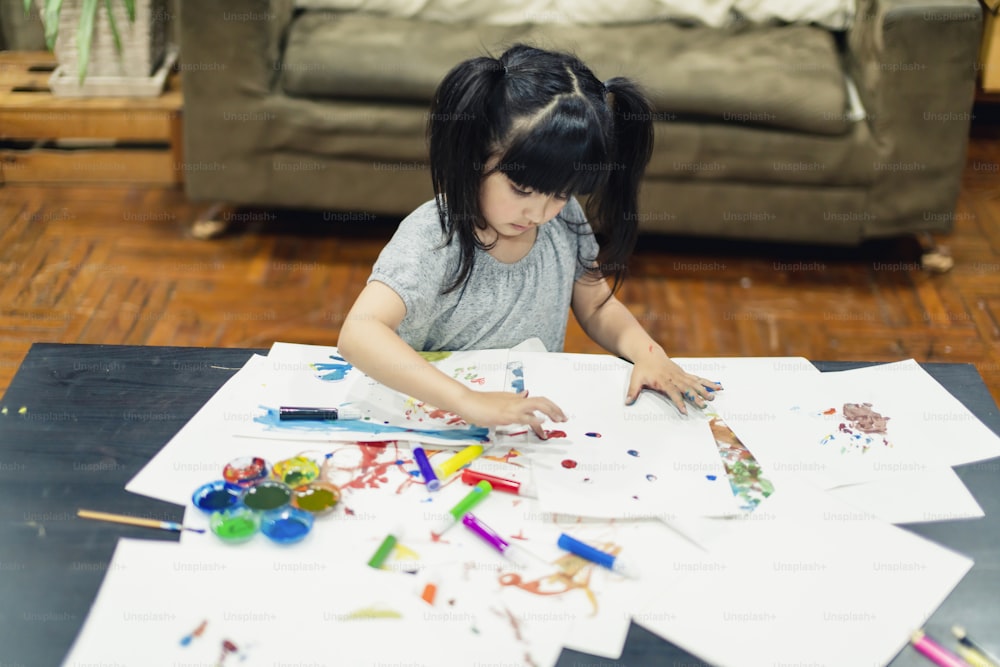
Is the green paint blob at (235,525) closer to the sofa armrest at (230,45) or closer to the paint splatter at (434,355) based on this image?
the paint splatter at (434,355)

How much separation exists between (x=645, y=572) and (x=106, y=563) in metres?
0.48

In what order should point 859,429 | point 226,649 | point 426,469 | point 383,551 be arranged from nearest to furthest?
point 226,649, point 383,551, point 426,469, point 859,429

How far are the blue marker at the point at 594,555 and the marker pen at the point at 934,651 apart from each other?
24cm

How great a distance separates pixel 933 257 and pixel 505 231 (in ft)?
5.80

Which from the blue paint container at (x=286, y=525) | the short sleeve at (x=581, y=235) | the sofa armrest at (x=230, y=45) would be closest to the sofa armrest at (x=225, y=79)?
the sofa armrest at (x=230, y=45)

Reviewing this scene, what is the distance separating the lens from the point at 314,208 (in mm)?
2672

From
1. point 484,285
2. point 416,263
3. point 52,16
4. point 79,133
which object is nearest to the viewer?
point 416,263

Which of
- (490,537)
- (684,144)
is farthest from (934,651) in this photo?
(684,144)

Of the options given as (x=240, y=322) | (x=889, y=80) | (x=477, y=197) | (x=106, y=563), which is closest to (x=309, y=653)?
(x=106, y=563)

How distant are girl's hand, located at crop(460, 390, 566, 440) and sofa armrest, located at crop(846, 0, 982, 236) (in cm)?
167

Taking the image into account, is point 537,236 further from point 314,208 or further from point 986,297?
point 986,297

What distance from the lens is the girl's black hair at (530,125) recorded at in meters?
1.16

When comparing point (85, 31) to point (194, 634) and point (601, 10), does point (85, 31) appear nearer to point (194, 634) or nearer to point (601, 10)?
point (601, 10)

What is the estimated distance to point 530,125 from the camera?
3.81 feet
